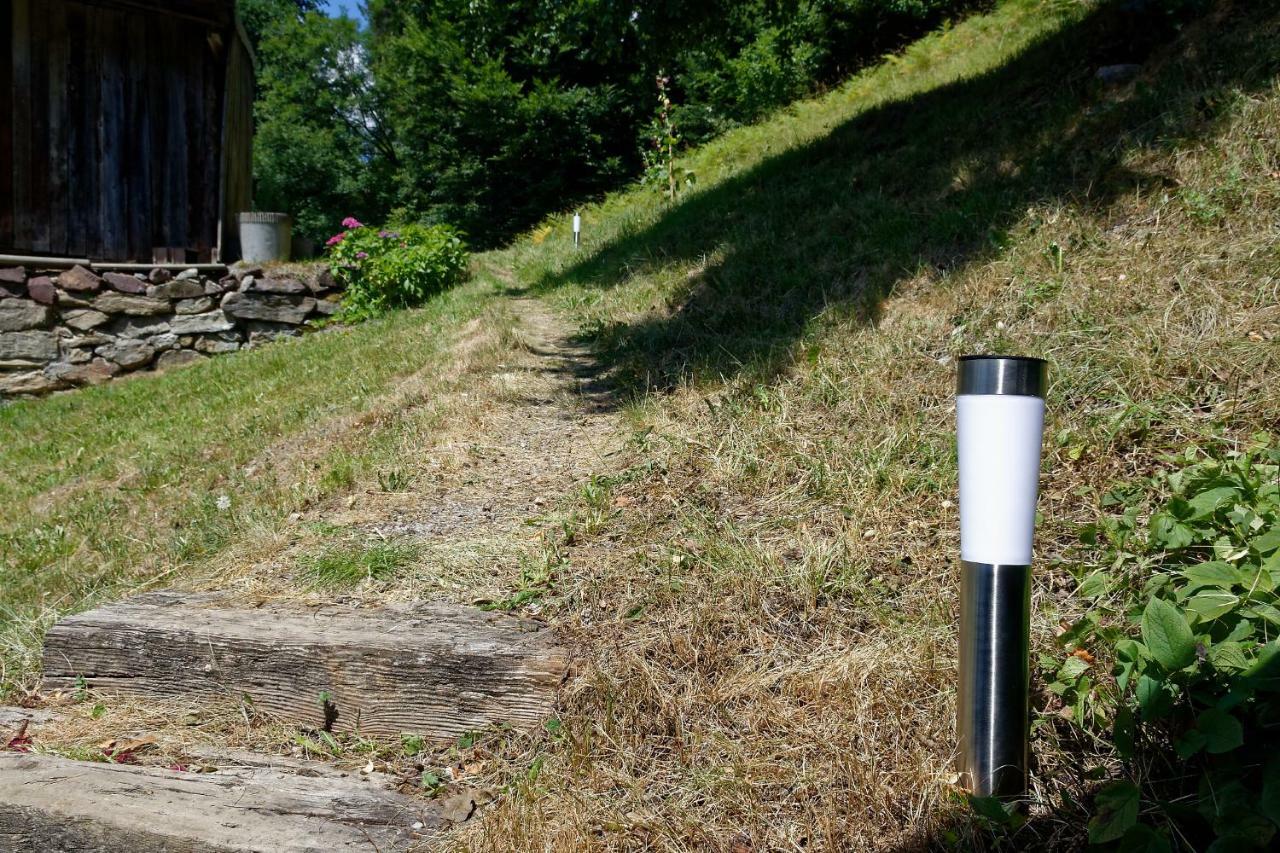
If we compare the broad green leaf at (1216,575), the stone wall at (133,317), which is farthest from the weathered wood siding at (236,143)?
the broad green leaf at (1216,575)

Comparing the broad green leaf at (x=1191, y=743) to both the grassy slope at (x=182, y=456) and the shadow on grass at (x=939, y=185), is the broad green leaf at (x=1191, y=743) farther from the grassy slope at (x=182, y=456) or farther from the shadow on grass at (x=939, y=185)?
the grassy slope at (x=182, y=456)

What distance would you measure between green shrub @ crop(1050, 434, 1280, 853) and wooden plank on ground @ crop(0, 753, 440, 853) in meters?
1.67

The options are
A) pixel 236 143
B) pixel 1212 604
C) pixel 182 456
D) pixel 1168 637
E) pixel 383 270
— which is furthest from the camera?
pixel 236 143

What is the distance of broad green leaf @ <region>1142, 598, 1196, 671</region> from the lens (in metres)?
1.65

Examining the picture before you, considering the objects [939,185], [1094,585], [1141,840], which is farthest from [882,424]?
[939,185]

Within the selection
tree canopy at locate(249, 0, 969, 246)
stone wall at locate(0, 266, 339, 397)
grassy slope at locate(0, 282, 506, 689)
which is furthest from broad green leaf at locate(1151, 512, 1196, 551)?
stone wall at locate(0, 266, 339, 397)

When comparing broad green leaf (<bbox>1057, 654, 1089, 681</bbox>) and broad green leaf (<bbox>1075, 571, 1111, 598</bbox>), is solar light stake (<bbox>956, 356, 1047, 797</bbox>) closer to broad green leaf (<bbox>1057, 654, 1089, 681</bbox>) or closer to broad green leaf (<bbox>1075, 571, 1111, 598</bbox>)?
broad green leaf (<bbox>1057, 654, 1089, 681</bbox>)

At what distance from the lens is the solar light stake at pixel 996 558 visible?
1.67 metres

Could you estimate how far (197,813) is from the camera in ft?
7.24

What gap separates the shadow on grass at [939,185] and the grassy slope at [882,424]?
29 millimetres

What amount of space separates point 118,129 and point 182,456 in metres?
5.71

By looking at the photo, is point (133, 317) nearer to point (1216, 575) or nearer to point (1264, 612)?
point (1216, 575)

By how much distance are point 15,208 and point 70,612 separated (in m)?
7.26

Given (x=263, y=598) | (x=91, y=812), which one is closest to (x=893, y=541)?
(x=263, y=598)
